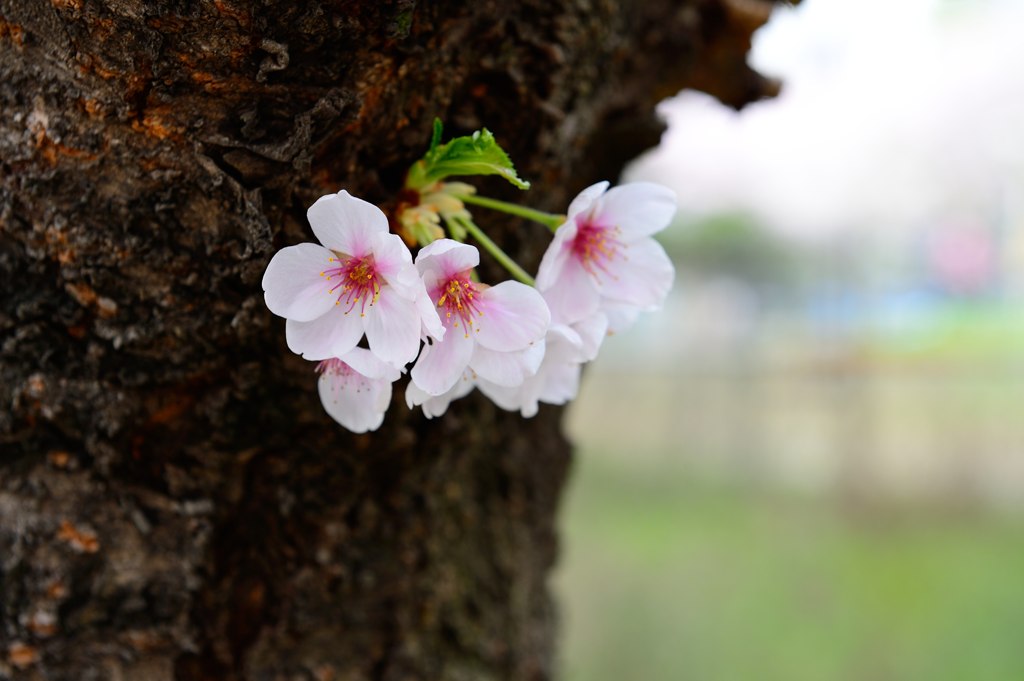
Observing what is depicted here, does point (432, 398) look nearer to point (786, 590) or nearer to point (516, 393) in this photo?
point (516, 393)

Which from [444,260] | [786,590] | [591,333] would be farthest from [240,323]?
[786,590]

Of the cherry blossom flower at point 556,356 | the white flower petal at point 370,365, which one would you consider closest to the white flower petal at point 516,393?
the cherry blossom flower at point 556,356

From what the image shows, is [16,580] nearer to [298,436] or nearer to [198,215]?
[298,436]

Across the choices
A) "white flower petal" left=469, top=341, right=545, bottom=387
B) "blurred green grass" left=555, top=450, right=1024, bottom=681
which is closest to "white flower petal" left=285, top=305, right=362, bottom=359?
"white flower petal" left=469, top=341, right=545, bottom=387

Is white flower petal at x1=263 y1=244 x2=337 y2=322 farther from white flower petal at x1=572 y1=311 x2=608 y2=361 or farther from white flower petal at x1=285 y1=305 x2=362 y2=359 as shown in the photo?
white flower petal at x1=572 y1=311 x2=608 y2=361

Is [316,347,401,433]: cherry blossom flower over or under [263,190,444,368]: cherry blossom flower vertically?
under

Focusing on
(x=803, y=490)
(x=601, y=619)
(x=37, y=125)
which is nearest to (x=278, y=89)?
(x=37, y=125)

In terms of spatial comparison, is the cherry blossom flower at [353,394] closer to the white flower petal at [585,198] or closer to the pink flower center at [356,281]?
the pink flower center at [356,281]
